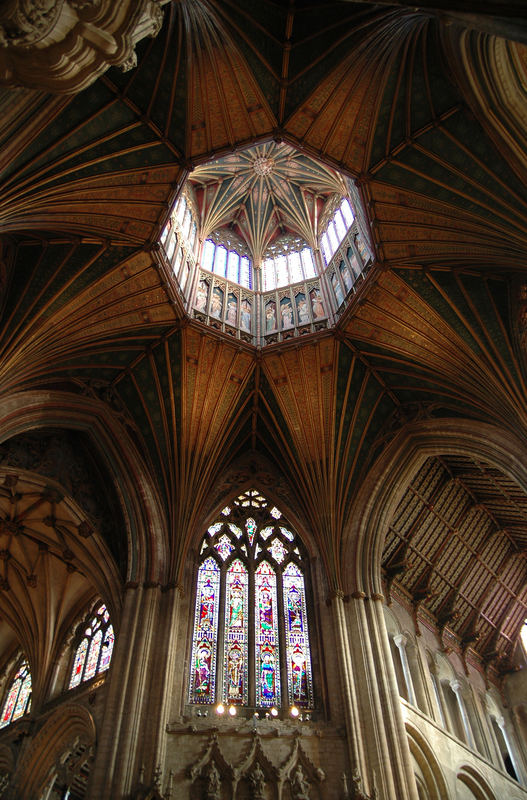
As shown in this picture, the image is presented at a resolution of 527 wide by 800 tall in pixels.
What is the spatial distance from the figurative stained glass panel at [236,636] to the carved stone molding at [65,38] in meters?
12.2

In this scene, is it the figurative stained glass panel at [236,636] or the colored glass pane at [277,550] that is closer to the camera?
the figurative stained glass panel at [236,636]

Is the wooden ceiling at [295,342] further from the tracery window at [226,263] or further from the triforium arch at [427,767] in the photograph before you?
the triforium arch at [427,767]

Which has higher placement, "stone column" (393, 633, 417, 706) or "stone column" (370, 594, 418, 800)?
"stone column" (393, 633, 417, 706)

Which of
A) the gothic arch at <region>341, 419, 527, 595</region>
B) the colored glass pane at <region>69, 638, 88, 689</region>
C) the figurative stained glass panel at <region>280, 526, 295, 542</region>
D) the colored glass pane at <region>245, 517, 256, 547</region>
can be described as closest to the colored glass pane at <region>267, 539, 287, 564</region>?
the figurative stained glass panel at <region>280, 526, 295, 542</region>

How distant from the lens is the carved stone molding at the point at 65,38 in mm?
5719

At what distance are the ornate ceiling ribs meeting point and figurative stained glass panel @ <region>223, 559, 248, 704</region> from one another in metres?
4.66

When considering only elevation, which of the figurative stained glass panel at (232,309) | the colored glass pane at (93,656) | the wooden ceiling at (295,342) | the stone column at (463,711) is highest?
the figurative stained glass panel at (232,309)

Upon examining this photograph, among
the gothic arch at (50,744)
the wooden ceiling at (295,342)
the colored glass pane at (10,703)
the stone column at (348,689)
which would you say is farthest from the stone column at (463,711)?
the colored glass pane at (10,703)

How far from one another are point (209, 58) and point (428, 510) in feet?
44.0

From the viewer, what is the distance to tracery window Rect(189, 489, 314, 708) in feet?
45.8

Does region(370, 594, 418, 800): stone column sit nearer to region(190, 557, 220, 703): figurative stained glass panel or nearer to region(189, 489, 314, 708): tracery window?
Result: region(189, 489, 314, 708): tracery window

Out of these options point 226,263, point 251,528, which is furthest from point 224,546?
point 226,263

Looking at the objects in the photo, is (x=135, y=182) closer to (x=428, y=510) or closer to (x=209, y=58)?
(x=209, y=58)

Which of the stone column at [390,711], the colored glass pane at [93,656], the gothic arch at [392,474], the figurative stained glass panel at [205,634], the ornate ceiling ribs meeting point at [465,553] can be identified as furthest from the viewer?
the ornate ceiling ribs meeting point at [465,553]
